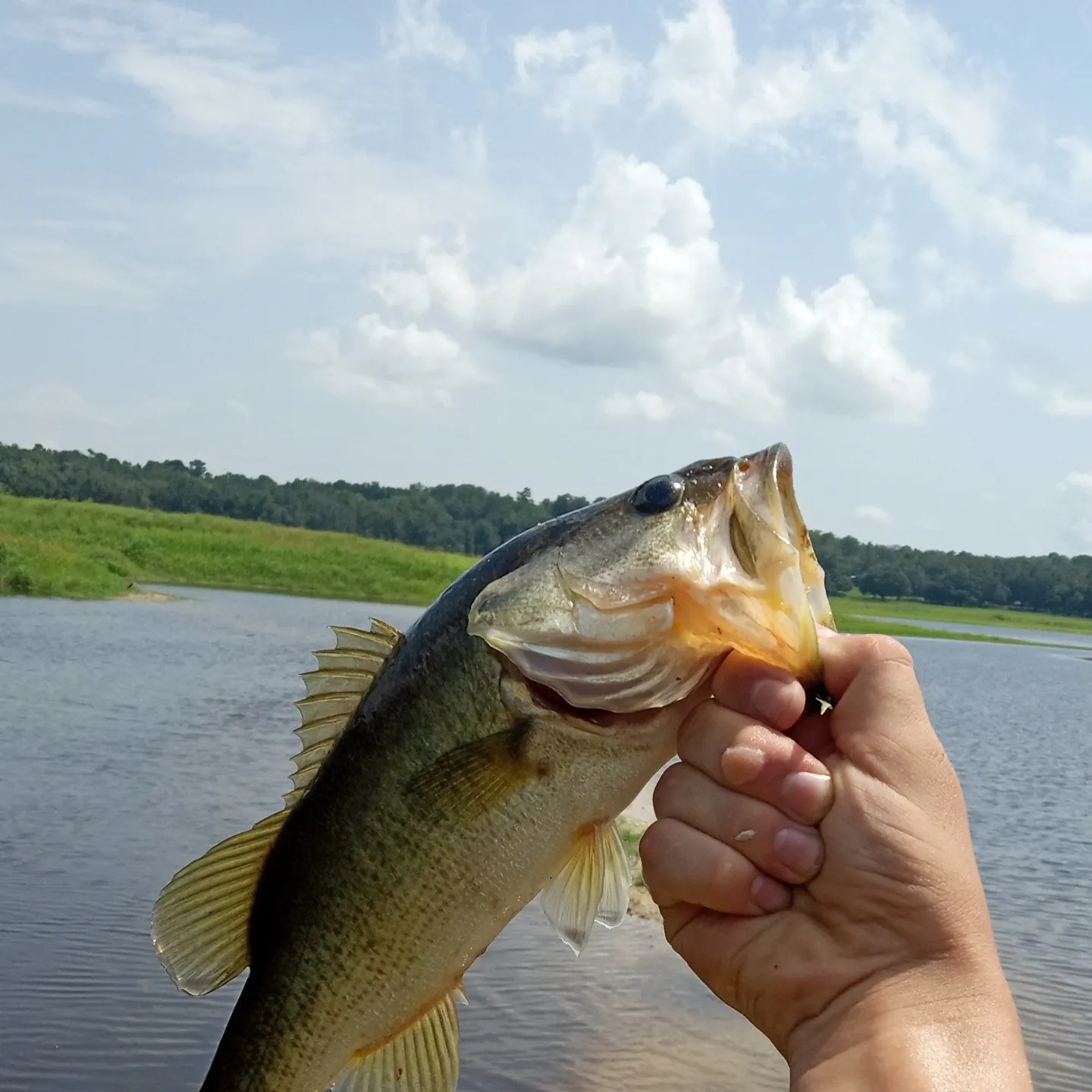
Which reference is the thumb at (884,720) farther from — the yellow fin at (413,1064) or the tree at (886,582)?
the tree at (886,582)

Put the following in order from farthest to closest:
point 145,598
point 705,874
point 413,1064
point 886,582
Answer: point 886,582, point 145,598, point 413,1064, point 705,874

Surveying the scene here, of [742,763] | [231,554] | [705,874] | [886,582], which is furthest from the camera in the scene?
[886,582]

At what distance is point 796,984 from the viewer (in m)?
2.57

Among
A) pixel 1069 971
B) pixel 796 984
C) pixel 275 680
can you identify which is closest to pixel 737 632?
pixel 796 984

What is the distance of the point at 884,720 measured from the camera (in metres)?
2.44

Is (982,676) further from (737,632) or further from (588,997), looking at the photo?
(737,632)

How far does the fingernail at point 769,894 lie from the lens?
8.26ft

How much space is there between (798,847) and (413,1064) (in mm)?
1086

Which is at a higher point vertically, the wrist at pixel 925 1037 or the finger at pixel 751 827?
the finger at pixel 751 827

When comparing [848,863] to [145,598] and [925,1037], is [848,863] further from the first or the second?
[145,598]

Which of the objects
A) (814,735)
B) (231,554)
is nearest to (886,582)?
(231,554)

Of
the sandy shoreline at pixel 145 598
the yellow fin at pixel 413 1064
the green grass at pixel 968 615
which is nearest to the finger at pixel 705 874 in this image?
the yellow fin at pixel 413 1064

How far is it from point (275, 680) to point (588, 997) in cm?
1590

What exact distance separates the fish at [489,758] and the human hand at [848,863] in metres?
0.11
